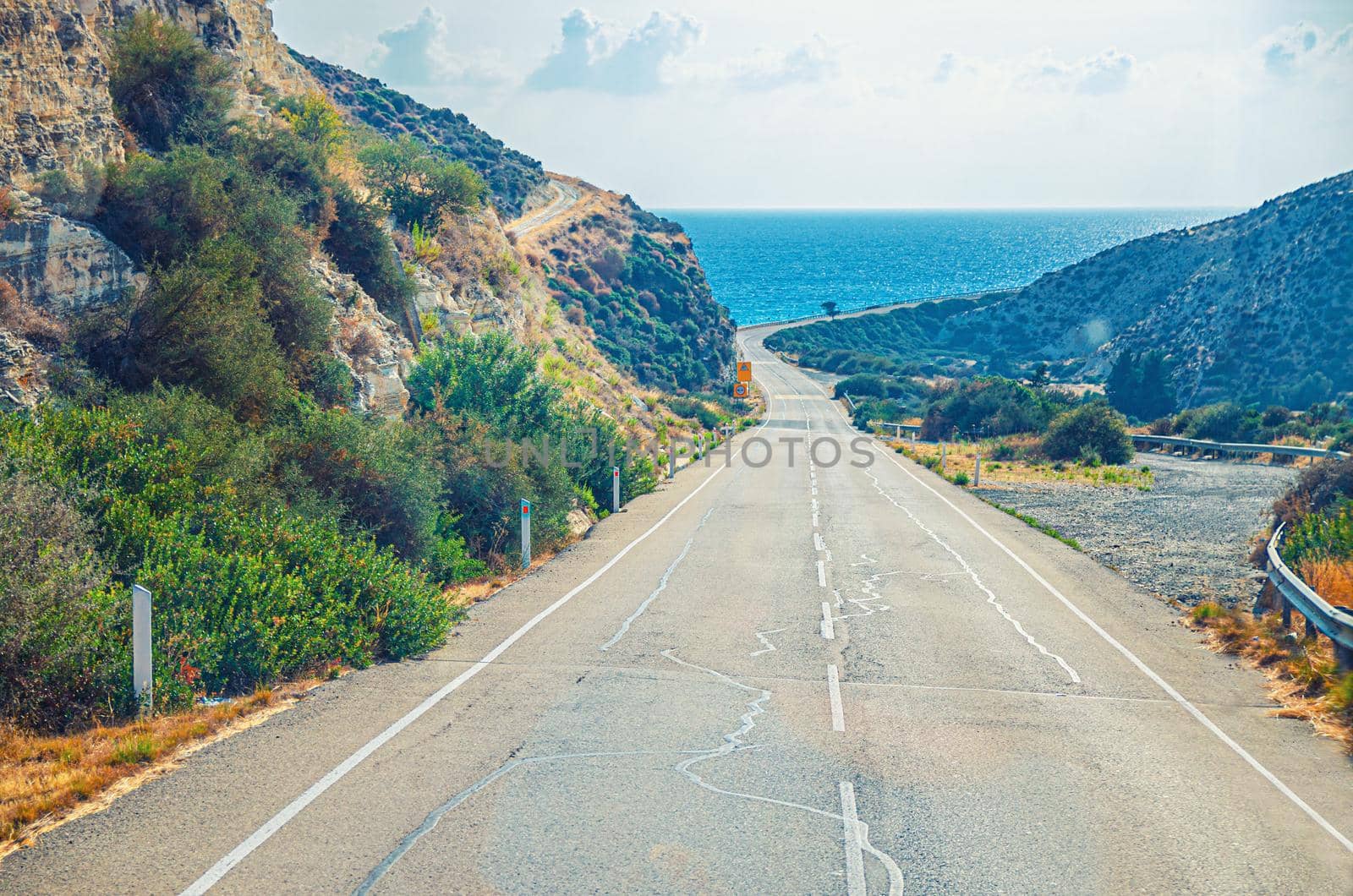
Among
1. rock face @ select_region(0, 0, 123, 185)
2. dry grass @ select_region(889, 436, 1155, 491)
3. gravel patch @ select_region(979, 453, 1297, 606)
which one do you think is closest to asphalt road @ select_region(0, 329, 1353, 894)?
gravel patch @ select_region(979, 453, 1297, 606)

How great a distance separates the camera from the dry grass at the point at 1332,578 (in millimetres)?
11141

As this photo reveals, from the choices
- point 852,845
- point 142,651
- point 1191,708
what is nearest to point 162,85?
point 142,651

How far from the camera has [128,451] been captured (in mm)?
9719

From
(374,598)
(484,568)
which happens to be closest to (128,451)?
(374,598)

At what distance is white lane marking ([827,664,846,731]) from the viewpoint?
8109mm

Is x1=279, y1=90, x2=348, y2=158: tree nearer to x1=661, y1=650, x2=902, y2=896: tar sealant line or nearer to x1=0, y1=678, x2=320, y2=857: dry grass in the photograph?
x1=0, y1=678, x2=320, y2=857: dry grass

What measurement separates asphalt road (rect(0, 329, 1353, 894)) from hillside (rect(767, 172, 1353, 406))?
65.6 m

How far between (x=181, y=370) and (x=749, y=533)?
11.1 m

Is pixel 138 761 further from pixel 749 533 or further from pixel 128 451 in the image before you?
pixel 749 533

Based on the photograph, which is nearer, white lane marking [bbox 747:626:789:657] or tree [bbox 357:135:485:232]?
white lane marking [bbox 747:626:789:657]

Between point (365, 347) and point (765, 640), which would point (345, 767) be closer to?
point (765, 640)

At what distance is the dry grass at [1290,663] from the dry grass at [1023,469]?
18282mm

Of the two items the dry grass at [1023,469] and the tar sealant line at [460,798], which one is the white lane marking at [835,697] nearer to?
the tar sealant line at [460,798]

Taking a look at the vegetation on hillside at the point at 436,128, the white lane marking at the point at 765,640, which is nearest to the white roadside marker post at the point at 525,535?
the white lane marking at the point at 765,640
